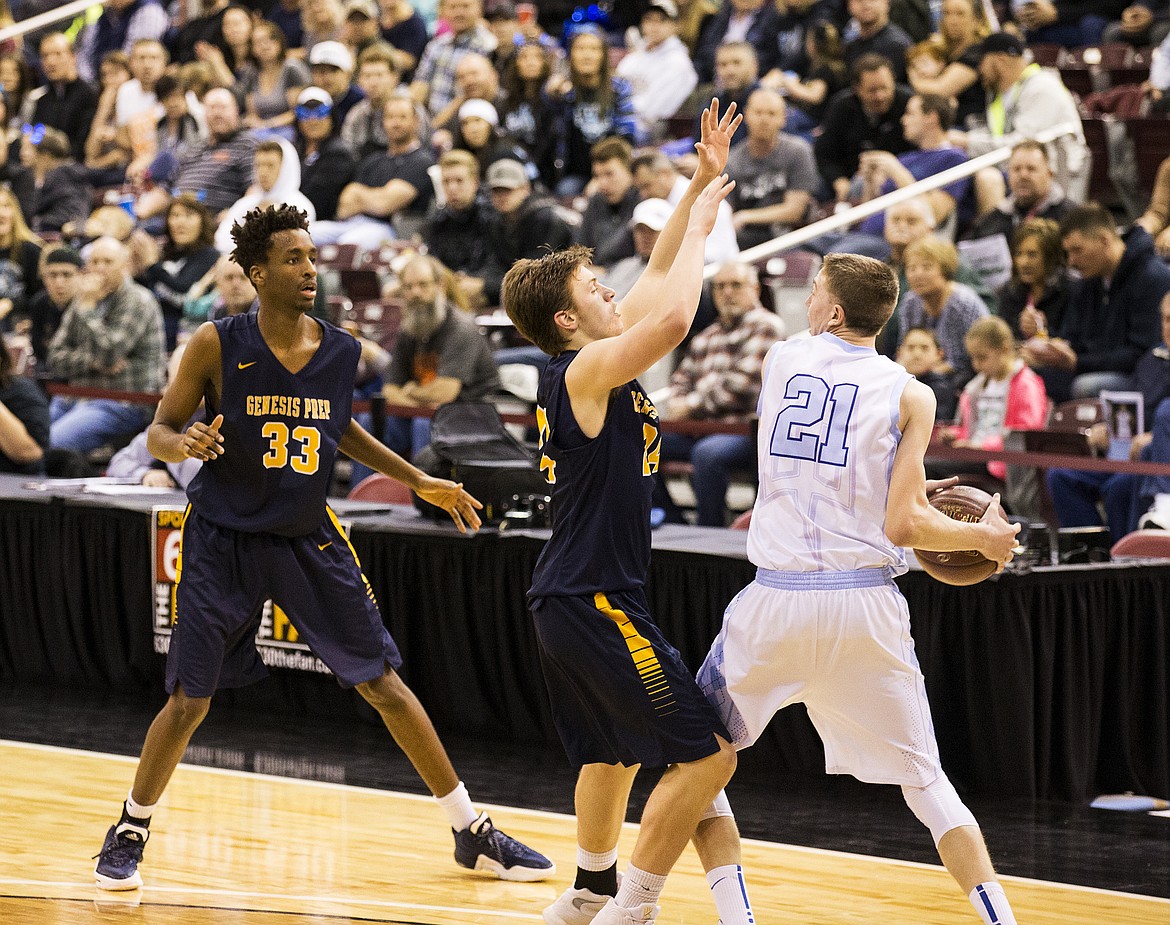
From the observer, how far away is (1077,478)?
758cm

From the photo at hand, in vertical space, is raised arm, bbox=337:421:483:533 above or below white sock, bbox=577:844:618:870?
above

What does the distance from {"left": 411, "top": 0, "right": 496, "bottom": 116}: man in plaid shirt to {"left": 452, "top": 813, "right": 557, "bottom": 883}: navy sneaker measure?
8354mm

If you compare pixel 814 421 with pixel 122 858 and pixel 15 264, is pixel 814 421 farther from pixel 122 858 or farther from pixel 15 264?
pixel 15 264

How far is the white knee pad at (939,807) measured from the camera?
3.74 metres

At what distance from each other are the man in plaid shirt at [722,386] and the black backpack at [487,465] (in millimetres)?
1099

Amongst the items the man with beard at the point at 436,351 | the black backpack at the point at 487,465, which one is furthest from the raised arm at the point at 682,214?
the man with beard at the point at 436,351

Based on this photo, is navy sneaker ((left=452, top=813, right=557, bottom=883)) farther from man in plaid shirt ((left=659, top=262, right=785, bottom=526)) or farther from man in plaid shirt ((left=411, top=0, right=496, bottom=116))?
man in plaid shirt ((left=411, top=0, right=496, bottom=116))

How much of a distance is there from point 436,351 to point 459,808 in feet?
13.7

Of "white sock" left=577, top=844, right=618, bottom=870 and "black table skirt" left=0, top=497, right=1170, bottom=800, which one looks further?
"black table skirt" left=0, top=497, right=1170, bottom=800

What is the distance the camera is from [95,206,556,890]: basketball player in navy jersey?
15.6 feet

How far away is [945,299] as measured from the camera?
27.4 ft

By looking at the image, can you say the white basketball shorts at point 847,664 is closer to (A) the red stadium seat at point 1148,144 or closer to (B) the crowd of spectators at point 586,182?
(B) the crowd of spectators at point 586,182

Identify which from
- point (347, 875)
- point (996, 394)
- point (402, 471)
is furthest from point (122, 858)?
point (996, 394)

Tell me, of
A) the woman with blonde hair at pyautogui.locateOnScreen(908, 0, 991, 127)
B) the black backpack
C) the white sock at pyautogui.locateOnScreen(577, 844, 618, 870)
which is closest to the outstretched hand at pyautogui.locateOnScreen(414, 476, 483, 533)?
the white sock at pyautogui.locateOnScreen(577, 844, 618, 870)
